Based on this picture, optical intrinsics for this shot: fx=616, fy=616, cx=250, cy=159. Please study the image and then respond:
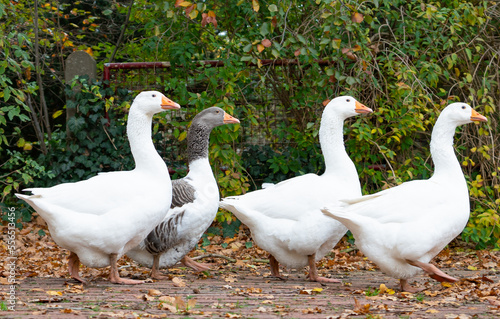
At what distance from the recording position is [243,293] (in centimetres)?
513

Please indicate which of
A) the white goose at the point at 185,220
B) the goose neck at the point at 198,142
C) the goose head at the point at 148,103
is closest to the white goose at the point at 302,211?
the white goose at the point at 185,220

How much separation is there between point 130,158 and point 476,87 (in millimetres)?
5304

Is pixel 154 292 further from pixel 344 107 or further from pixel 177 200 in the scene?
pixel 344 107

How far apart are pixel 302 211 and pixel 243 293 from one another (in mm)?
1126

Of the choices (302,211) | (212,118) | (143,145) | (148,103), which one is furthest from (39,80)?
(302,211)

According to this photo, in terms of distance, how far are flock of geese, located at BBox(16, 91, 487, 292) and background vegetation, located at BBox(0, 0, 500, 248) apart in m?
1.80

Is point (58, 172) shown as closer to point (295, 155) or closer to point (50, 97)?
point (50, 97)

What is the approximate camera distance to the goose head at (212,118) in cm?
670

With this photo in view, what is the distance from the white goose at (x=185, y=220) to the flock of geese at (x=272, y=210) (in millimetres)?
10

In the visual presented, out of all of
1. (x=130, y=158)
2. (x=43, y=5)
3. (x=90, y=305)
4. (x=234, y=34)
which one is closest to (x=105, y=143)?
(x=130, y=158)

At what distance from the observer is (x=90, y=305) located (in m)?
4.38

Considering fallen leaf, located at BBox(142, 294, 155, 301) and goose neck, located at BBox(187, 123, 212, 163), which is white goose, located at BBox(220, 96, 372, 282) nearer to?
goose neck, located at BBox(187, 123, 212, 163)

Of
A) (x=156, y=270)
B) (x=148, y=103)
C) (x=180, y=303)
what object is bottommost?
(x=156, y=270)

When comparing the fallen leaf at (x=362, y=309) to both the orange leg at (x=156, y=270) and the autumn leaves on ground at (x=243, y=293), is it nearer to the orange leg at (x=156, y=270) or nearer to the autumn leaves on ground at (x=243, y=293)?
the autumn leaves on ground at (x=243, y=293)
